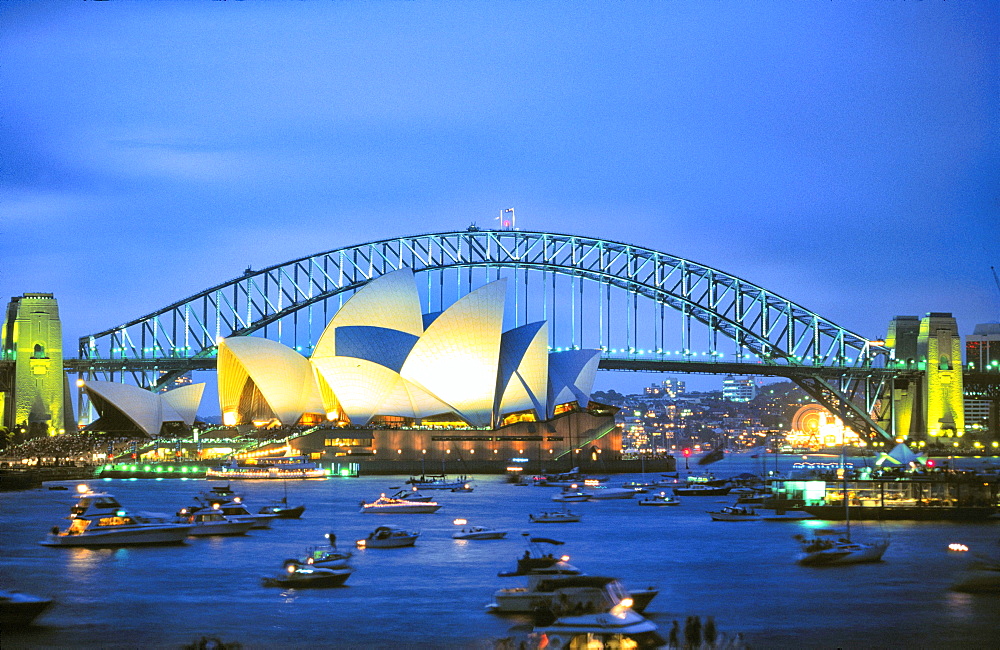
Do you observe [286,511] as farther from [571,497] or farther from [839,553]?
[839,553]

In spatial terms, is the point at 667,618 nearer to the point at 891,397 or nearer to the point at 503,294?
the point at 503,294

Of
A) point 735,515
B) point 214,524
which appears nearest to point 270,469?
point 214,524

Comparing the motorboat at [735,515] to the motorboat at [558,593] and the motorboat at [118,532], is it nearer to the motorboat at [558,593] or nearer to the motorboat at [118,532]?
the motorboat at [118,532]

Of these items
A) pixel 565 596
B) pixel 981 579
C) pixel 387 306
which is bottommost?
pixel 981 579

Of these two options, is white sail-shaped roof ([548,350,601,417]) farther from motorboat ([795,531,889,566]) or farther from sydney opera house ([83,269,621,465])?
motorboat ([795,531,889,566])

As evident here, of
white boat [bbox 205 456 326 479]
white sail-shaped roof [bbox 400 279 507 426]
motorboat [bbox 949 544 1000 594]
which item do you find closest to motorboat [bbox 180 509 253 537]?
motorboat [bbox 949 544 1000 594]
